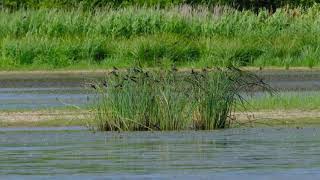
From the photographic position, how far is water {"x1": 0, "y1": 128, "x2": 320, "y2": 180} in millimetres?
11133

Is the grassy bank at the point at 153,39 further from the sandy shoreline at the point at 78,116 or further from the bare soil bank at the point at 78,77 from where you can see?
the sandy shoreline at the point at 78,116

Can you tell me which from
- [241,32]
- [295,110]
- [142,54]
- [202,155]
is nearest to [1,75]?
[142,54]

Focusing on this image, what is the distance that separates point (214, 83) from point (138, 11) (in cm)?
1709

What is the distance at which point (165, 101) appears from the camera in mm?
15430

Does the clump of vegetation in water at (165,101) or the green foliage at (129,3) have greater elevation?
the clump of vegetation in water at (165,101)

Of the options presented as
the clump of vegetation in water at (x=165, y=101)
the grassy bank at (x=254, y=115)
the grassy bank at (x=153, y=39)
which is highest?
the clump of vegetation in water at (x=165, y=101)

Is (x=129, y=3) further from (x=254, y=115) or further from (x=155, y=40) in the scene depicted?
(x=254, y=115)

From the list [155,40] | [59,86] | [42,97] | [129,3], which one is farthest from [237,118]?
[129,3]

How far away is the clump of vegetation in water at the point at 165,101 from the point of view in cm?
1549

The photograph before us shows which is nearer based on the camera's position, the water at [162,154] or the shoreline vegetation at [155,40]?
the water at [162,154]

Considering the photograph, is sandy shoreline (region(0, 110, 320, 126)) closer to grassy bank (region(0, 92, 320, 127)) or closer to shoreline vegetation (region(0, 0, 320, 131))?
grassy bank (region(0, 92, 320, 127))

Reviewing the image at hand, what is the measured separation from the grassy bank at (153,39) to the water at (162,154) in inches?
499

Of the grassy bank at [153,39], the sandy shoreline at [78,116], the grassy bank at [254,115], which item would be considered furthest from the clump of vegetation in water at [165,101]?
the grassy bank at [153,39]

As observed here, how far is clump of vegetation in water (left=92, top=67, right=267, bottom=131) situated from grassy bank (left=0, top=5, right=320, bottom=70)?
12141 millimetres
